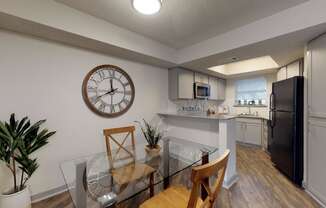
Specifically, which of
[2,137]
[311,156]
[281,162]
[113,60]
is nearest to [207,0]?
[113,60]

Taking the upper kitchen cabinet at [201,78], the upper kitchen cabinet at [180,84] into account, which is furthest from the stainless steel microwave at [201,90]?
the upper kitchen cabinet at [180,84]

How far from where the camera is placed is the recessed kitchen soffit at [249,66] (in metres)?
3.66

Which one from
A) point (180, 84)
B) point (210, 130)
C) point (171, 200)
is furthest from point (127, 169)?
point (180, 84)

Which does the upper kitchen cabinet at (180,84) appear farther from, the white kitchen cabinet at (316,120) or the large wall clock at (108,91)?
the white kitchen cabinet at (316,120)

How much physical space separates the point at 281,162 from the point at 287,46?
2023 mm

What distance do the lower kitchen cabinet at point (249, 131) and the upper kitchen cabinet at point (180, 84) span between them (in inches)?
82.6

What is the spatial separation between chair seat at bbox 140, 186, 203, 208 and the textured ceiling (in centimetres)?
211

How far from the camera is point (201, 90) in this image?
3.97 meters

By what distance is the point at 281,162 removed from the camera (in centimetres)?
259

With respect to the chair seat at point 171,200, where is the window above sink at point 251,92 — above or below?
above

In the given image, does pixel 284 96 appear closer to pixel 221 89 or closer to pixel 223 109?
pixel 221 89

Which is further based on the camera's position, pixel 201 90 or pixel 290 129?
pixel 201 90

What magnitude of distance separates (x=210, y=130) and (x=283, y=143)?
4.20 ft

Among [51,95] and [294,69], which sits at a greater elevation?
[294,69]
